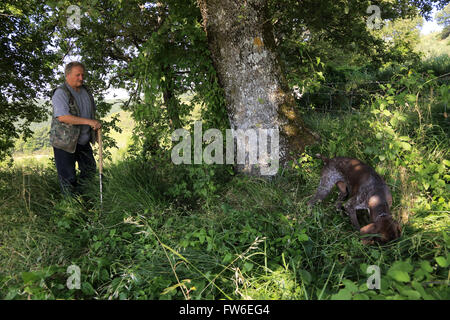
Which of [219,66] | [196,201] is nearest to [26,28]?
[219,66]

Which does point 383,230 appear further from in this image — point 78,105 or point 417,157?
point 78,105

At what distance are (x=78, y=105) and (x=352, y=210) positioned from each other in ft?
13.1

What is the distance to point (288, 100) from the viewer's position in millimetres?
4289

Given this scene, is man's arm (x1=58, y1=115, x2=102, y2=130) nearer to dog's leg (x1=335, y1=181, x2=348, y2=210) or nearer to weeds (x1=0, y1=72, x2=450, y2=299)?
weeds (x1=0, y1=72, x2=450, y2=299)

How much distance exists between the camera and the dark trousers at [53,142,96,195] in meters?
4.14

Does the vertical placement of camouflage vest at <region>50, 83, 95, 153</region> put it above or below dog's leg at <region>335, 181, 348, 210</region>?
above

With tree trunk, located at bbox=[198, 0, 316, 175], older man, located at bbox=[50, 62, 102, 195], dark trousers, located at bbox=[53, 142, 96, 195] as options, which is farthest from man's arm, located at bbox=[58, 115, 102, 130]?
tree trunk, located at bbox=[198, 0, 316, 175]

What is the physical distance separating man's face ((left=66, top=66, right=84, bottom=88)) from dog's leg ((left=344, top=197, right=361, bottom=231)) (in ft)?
13.2

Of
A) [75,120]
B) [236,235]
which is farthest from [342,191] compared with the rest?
[75,120]

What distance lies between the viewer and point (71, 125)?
411 centimetres

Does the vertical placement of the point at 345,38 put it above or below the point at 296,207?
above

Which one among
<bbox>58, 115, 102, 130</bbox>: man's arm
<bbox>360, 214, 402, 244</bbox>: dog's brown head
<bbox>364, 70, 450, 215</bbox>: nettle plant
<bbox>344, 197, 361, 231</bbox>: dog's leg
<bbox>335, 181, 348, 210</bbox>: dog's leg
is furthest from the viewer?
<bbox>58, 115, 102, 130</bbox>: man's arm
